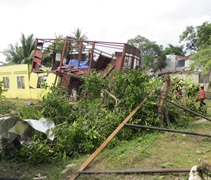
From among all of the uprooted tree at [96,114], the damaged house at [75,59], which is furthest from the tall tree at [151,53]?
the uprooted tree at [96,114]

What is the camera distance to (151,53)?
3541cm

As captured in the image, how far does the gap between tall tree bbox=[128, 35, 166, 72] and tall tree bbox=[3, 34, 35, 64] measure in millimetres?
14221

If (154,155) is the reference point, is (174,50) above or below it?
above

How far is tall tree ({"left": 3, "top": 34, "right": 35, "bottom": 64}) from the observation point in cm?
2850

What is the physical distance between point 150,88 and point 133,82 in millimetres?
650

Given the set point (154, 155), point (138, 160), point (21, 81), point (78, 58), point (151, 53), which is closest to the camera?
point (138, 160)

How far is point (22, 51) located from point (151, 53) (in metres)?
17.6

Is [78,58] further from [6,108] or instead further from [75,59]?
[6,108]

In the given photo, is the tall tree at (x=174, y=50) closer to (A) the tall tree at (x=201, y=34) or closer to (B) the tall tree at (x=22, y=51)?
(A) the tall tree at (x=201, y=34)

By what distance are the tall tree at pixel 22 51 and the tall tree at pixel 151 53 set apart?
14.2 metres

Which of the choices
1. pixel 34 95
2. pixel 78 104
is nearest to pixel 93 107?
pixel 78 104

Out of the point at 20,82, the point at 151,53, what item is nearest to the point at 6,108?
the point at 20,82

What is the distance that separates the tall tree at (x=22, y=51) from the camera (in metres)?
28.5

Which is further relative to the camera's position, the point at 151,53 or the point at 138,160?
the point at 151,53
